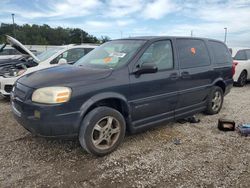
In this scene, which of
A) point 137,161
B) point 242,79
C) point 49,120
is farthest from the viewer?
point 242,79

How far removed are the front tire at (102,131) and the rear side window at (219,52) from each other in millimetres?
2997

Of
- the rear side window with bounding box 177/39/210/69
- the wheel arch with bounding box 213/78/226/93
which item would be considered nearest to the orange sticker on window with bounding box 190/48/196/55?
the rear side window with bounding box 177/39/210/69

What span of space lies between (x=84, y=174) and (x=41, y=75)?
154cm

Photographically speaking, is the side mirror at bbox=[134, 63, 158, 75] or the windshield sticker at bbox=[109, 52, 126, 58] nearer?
the side mirror at bbox=[134, 63, 158, 75]

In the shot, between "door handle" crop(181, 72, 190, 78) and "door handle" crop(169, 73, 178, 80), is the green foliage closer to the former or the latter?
"door handle" crop(181, 72, 190, 78)

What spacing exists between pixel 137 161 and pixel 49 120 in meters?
1.31

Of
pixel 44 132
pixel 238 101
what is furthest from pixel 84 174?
pixel 238 101

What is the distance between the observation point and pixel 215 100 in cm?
573

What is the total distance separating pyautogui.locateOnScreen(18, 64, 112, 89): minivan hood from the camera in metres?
3.34

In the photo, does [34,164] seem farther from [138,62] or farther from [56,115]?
[138,62]

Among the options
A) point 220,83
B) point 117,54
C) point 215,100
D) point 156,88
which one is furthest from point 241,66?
point 117,54

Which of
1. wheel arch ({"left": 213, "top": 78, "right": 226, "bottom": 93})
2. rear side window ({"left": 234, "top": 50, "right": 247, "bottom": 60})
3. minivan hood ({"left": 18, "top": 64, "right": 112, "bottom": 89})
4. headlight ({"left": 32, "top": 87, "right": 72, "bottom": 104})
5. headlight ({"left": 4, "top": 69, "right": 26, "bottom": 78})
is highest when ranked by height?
rear side window ({"left": 234, "top": 50, "right": 247, "bottom": 60})

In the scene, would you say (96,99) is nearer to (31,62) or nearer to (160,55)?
(160,55)

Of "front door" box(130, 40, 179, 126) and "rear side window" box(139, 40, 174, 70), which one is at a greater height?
"rear side window" box(139, 40, 174, 70)
